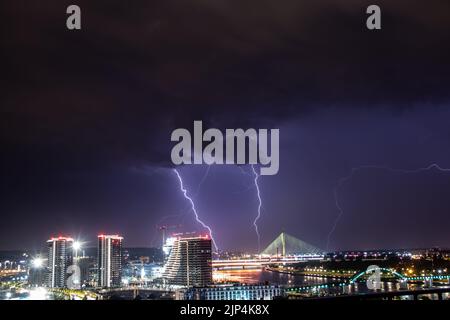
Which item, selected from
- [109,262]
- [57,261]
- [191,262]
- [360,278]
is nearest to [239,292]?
[191,262]

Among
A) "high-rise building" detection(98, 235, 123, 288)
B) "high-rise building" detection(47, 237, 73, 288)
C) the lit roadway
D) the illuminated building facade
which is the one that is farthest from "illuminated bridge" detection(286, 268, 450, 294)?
the lit roadway

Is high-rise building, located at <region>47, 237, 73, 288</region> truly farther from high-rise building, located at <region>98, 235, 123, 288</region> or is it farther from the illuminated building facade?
the illuminated building facade

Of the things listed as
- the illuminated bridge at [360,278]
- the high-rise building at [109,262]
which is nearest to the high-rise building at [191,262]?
the high-rise building at [109,262]

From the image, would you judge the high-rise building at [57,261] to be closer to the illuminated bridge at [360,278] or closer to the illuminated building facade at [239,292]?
the illuminated building facade at [239,292]

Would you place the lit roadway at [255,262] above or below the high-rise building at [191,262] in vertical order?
below

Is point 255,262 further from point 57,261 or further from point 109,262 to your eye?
point 57,261
